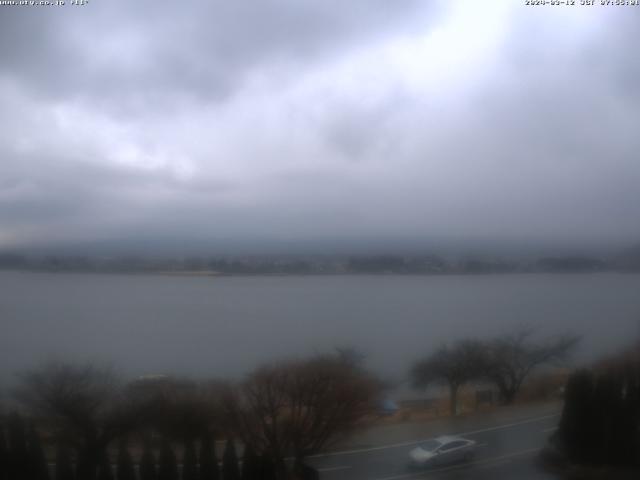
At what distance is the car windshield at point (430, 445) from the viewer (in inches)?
95.0

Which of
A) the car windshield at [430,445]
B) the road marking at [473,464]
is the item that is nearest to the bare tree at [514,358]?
the road marking at [473,464]

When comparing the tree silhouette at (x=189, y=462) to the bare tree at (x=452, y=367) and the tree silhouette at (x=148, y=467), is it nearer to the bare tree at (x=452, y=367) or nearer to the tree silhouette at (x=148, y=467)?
Answer: the tree silhouette at (x=148, y=467)

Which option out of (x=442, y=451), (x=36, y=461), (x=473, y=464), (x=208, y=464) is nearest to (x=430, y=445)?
(x=442, y=451)

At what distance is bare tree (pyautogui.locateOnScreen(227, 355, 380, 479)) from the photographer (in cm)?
228

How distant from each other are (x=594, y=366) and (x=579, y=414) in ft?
0.77

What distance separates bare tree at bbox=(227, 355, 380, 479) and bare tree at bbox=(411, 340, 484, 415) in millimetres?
257

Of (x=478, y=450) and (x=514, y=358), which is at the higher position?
(x=514, y=358)

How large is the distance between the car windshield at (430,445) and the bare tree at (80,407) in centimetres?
115

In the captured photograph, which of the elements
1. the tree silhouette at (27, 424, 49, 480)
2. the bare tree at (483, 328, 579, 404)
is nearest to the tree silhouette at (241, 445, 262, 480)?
the tree silhouette at (27, 424, 49, 480)

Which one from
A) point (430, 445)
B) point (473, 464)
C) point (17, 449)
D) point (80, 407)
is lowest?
point (473, 464)

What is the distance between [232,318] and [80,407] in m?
0.67

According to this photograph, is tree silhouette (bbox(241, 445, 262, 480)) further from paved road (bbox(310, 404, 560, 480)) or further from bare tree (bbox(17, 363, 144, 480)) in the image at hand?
bare tree (bbox(17, 363, 144, 480))

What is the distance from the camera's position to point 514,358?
2.60m

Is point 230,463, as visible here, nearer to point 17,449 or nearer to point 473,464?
point 17,449
